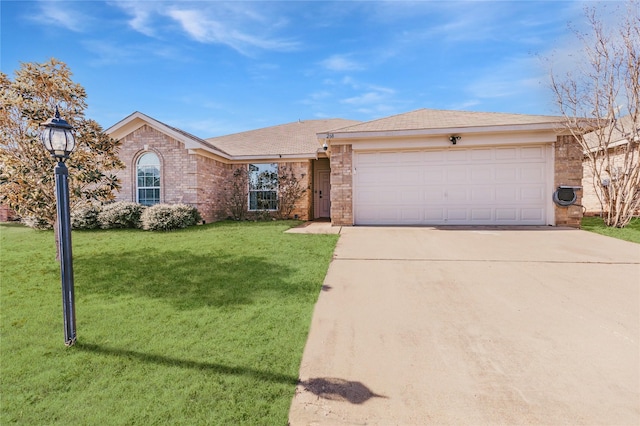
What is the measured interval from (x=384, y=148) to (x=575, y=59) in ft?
22.3

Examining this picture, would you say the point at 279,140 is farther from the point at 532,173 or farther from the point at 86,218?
the point at 532,173

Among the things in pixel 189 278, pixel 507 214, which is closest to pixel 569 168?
pixel 507 214

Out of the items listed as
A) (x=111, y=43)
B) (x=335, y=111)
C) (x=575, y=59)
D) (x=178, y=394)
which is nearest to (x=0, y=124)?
(x=111, y=43)

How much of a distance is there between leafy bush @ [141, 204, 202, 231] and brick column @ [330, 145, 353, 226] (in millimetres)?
5271

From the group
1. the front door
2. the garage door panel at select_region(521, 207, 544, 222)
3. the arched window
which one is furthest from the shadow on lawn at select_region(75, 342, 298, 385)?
the front door

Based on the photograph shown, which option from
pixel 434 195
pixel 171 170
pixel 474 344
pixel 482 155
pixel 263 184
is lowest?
pixel 474 344

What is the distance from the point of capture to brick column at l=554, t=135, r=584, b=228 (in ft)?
28.8

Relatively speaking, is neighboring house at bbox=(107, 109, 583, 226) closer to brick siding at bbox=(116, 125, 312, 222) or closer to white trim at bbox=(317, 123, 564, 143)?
white trim at bbox=(317, 123, 564, 143)

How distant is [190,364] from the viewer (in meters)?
2.32

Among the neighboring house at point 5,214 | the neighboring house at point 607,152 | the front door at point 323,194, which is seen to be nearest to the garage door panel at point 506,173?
the neighboring house at point 607,152

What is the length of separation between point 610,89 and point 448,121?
4788 millimetres

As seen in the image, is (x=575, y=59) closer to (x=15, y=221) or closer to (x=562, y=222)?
(x=562, y=222)

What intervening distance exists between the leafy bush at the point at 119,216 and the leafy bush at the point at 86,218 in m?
0.21

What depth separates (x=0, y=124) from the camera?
Result: 16.3 feet
